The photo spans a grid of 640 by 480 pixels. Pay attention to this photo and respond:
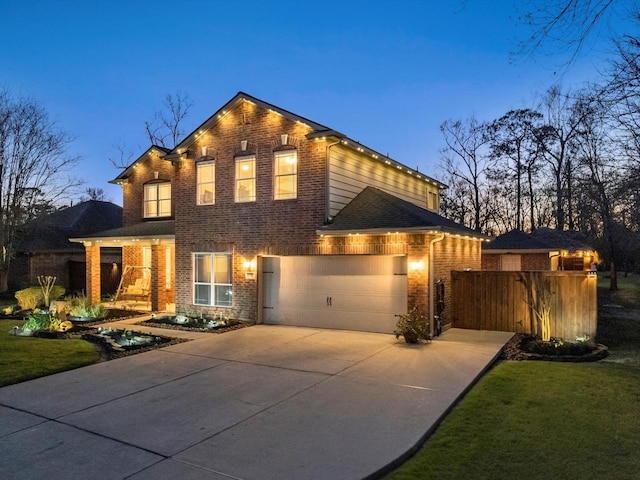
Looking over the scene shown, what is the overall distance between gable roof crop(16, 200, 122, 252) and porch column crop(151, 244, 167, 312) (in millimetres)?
12255

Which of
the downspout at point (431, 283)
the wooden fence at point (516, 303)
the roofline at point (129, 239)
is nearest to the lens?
the wooden fence at point (516, 303)

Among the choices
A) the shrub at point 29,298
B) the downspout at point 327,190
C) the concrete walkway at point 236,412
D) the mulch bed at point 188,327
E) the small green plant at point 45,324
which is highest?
the downspout at point 327,190

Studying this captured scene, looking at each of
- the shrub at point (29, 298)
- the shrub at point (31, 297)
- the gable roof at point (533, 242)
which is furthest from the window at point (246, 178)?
the gable roof at point (533, 242)

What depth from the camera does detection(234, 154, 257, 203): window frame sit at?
1378cm

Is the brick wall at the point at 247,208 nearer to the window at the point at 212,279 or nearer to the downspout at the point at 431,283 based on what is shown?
the window at the point at 212,279

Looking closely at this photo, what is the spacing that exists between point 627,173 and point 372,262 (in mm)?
6434

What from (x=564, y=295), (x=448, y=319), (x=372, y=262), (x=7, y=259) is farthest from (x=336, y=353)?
(x=7, y=259)

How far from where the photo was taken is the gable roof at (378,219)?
11219 mm

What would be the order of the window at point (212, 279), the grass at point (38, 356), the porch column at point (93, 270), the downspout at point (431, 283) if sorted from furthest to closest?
the porch column at point (93, 270)
the window at point (212, 279)
the downspout at point (431, 283)
the grass at point (38, 356)

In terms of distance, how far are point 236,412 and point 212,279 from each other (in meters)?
8.84

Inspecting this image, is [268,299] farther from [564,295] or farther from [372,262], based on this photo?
[564,295]

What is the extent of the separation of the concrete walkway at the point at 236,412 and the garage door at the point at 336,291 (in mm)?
1912

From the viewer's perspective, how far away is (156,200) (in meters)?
18.8

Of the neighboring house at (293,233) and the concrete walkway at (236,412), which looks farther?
the neighboring house at (293,233)
